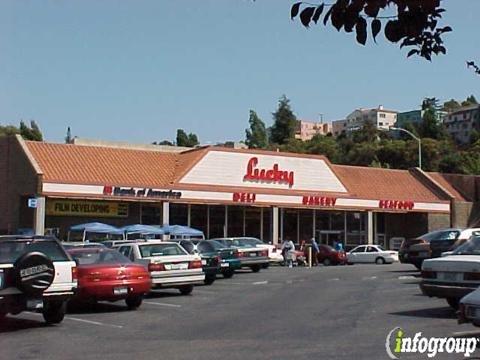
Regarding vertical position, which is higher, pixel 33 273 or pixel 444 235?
pixel 444 235

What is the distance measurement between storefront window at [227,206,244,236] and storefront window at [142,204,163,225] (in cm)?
537

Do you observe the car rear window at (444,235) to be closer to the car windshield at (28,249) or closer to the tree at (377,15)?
the car windshield at (28,249)

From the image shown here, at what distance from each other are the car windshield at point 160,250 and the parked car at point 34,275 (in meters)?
6.23

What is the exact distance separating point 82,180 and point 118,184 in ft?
6.88

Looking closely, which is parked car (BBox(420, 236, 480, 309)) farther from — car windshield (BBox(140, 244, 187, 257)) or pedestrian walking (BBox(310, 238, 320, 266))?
pedestrian walking (BBox(310, 238, 320, 266))

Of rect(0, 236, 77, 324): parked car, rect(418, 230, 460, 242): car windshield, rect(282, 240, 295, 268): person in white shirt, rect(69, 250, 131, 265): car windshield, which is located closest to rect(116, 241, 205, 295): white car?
rect(69, 250, 131, 265): car windshield

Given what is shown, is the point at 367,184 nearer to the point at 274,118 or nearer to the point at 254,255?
the point at 254,255

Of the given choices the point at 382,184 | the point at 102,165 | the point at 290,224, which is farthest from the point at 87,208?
the point at 382,184

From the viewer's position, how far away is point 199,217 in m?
47.3

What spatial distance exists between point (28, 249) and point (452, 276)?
7842mm

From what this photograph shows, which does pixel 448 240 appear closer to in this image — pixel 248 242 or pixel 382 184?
pixel 248 242

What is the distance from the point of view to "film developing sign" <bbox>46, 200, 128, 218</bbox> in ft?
133

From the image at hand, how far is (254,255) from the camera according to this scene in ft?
106

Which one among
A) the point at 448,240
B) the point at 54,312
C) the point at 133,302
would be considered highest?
the point at 448,240
